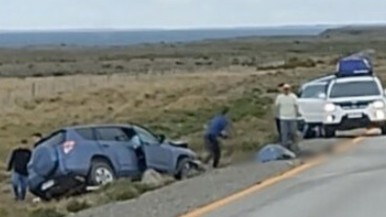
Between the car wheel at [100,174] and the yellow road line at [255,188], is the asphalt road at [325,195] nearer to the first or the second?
the yellow road line at [255,188]

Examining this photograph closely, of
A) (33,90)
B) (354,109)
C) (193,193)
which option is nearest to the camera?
(193,193)

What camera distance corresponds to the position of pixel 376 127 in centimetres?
3312

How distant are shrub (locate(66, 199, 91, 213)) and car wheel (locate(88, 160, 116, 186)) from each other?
283 centimetres

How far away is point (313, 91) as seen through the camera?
1335 inches

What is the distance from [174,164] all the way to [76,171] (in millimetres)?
2672

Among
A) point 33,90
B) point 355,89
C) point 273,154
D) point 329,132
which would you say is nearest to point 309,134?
point 329,132

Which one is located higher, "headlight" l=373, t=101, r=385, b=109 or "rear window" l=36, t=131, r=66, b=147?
"rear window" l=36, t=131, r=66, b=147

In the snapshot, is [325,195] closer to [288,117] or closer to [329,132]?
[288,117]

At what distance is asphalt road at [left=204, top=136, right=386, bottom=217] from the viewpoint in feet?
51.6

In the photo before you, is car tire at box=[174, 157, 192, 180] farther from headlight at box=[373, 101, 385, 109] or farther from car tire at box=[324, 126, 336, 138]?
headlight at box=[373, 101, 385, 109]

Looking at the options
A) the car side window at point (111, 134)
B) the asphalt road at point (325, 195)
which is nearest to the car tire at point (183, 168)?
the car side window at point (111, 134)

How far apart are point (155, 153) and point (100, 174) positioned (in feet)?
5.28

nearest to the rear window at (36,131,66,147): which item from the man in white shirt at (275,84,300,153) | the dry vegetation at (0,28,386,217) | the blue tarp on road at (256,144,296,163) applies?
the dry vegetation at (0,28,386,217)

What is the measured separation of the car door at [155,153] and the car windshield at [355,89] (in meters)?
8.95
